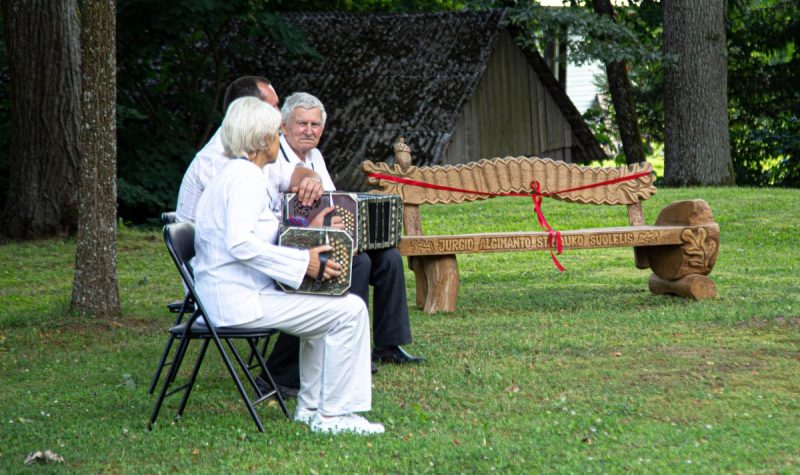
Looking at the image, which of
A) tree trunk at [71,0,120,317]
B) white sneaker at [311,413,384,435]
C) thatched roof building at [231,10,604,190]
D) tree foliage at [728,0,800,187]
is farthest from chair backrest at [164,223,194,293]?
tree foliage at [728,0,800,187]

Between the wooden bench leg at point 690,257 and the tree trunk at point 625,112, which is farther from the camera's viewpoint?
the tree trunk at point 625,112

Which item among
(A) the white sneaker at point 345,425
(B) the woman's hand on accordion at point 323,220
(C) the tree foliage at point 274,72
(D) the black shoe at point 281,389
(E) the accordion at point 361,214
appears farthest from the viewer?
(C) the tree foliage at point 274,72

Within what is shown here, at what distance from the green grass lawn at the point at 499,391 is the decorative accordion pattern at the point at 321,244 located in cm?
70

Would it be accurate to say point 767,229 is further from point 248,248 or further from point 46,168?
point 248,248

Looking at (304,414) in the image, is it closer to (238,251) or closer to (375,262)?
(238,251)

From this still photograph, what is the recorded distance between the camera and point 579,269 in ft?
39.4

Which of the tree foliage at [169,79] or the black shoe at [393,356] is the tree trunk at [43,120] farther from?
the black shoe at [393,356]

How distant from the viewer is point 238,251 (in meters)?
5.27

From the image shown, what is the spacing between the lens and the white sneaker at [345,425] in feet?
17.7

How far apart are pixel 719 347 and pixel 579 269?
4.75 m

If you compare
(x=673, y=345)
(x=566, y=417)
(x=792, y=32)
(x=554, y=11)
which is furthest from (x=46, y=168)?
(x=792, y=32)

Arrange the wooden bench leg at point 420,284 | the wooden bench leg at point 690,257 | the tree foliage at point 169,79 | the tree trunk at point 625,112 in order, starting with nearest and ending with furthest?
the wooden bench leg at point 690,257 < the wooden bench leg at point 420,284 < the tree foliage at point 169,79 < the tree trunk at point 625,112

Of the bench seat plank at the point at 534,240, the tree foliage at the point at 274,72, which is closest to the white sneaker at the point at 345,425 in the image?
the bench seat plank at the point at 534,240

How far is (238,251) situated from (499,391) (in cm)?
180
